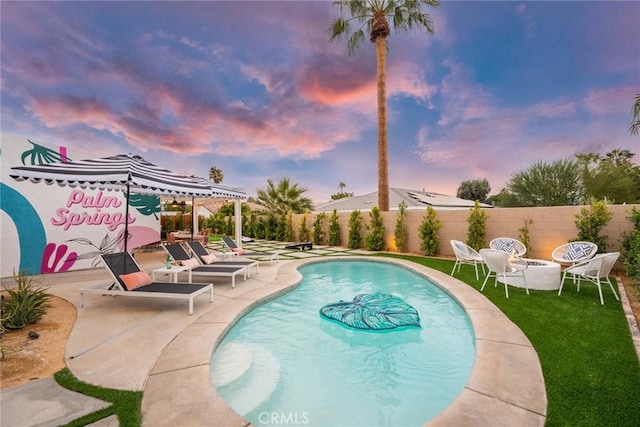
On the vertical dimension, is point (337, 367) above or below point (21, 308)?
below

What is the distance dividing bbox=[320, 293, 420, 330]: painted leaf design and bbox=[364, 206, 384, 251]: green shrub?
7.95 meters

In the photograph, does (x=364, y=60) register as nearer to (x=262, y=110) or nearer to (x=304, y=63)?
(x=304, y=63)

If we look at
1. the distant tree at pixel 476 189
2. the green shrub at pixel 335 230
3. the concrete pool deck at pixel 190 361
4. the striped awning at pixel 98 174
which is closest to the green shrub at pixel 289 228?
the green shrub at pixel 335 230

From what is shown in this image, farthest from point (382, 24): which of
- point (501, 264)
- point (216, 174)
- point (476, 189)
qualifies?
point (216, 174)

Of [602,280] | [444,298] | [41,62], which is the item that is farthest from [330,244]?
[41,62]

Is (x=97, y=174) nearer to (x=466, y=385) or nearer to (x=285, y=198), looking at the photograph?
(x=466, y=385)

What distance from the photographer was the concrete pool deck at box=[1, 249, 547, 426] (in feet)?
7.36

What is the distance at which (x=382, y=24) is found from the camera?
13.8 metres

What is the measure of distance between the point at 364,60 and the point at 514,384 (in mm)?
17333

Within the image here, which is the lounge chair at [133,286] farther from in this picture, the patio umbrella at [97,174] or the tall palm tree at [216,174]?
the tall palm tree at [216,174]

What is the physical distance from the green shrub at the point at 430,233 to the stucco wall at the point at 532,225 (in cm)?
38

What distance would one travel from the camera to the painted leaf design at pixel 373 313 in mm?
5027

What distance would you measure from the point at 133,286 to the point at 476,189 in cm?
4477

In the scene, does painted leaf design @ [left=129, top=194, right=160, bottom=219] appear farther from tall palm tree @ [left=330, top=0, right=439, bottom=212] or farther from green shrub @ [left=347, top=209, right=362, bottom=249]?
tall palm tree @ [left=330, top=0, right=439, bottom=212]
